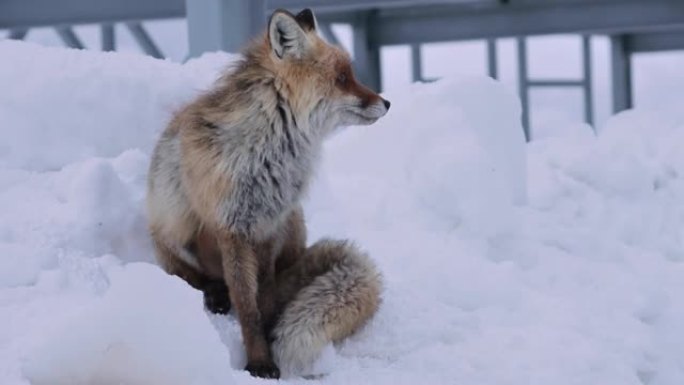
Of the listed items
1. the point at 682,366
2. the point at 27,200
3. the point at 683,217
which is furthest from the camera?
the point at 683,217

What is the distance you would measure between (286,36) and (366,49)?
10.9 meters

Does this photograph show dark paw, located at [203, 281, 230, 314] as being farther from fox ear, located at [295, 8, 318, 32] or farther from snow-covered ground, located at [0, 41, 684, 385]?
fox ear, located at [295, 8, 318, 32]

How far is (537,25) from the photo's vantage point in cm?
1299

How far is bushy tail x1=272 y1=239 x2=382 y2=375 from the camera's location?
3.37m

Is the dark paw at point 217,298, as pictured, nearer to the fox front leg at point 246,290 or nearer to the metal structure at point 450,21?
the fox front leg at point 246,290

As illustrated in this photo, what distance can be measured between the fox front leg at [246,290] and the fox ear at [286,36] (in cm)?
61

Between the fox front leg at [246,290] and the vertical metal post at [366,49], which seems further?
the vertical metal post at [366,49]

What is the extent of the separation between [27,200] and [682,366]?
8.24 feet

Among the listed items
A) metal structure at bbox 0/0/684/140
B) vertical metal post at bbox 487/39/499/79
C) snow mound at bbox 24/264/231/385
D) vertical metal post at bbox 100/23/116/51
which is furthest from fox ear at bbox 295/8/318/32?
vertical metal post at bbox 487/39/499/79

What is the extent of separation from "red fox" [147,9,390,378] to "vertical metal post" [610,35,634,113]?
1301cm

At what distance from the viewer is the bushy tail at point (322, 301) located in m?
3.37

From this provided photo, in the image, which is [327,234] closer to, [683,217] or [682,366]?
[682,366]

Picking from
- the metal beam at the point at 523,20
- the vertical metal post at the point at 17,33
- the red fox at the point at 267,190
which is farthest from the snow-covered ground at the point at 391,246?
the vertical metal post at the point at 17,33

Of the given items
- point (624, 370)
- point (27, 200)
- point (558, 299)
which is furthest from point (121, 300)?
point (558, 299)
